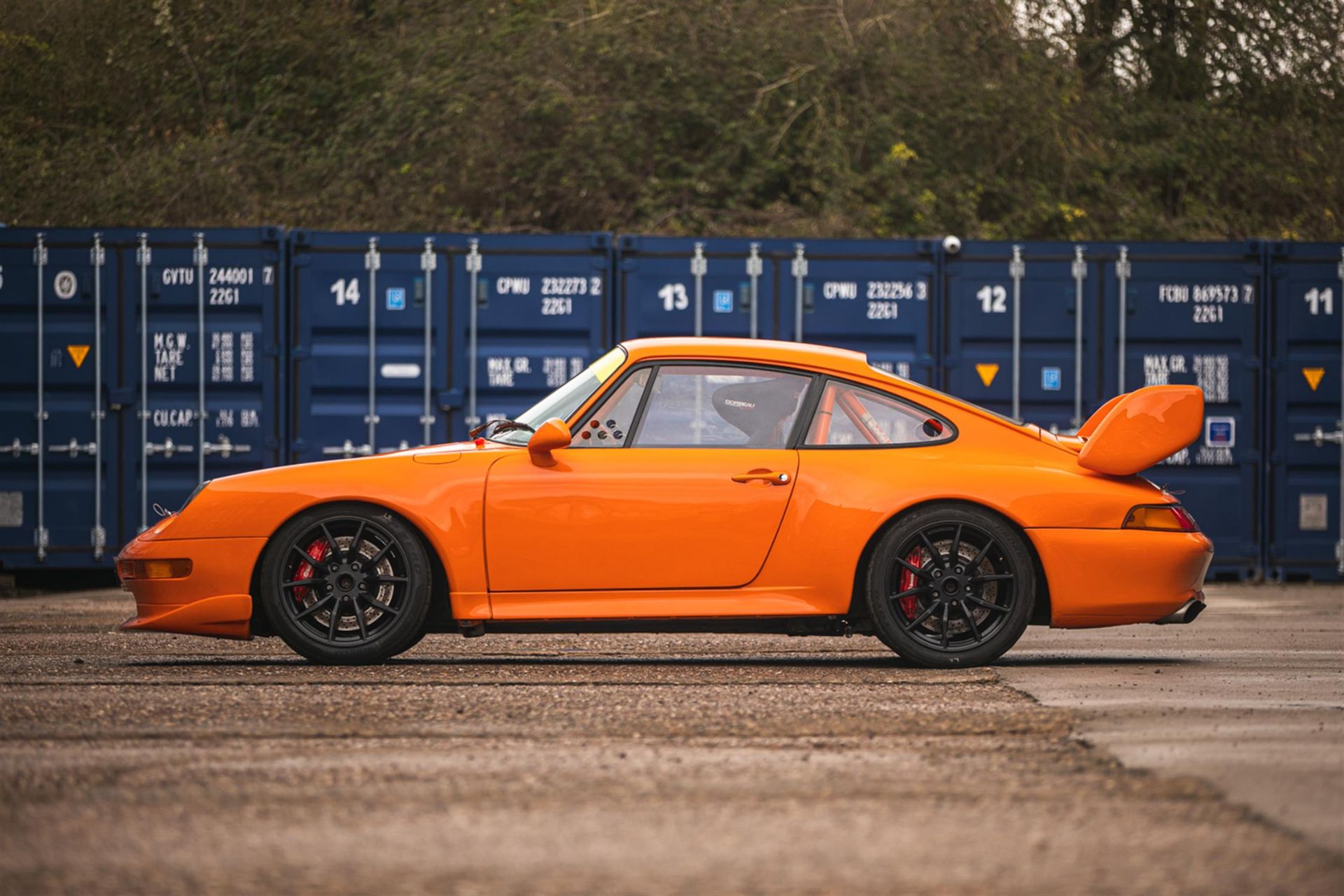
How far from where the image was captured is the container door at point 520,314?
14.9 m

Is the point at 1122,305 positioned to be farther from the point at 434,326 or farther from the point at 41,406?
the point at 41,406

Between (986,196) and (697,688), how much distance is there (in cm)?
1775

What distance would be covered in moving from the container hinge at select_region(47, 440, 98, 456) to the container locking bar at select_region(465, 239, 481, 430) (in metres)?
3.06

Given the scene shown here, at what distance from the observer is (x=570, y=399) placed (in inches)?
316

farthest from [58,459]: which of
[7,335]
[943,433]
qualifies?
[943,433]

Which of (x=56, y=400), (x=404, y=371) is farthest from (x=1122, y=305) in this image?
(x=56, y=400)

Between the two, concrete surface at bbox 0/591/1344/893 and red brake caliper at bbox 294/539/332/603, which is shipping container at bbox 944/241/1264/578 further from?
red brake caliper at bbox 294/539/332/603

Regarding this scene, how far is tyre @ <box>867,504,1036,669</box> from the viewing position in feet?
25.2

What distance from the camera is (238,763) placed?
5176mm

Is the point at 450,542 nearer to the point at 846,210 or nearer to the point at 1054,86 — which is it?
the point at 846,210

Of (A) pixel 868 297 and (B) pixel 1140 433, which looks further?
(A) pixel 868 297

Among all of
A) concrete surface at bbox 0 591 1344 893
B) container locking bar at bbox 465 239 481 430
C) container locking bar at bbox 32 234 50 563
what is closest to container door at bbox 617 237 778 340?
container locking bar at bbox 465 239 481 430

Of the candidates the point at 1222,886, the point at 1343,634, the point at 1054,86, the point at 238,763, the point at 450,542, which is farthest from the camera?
the point at 1054,86

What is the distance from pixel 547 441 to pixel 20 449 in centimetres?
866
